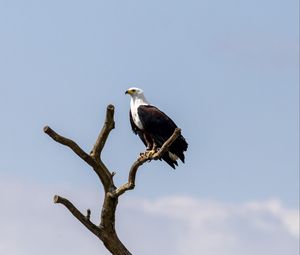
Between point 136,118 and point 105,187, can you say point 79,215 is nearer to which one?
point 105,187

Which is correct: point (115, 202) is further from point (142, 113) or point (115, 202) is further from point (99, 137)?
point (142, 113)

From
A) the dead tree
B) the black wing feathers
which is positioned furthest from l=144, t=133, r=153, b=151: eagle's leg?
the dead tree

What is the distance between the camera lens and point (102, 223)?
50.5 ft

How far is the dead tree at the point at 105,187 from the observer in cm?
1475

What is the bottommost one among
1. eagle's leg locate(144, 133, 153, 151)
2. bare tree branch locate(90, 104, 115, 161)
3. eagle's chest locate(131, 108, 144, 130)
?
bare tree branch locate(90, 104, 115, 161)

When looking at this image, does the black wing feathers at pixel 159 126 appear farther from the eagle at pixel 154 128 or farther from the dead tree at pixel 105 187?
the dead tree at pixel 105 187

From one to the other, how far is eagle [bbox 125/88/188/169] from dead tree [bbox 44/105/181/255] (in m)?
3.34

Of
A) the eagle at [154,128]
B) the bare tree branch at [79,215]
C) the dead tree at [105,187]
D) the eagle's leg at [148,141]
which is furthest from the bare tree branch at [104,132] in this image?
the eagle's leg at [148,141]

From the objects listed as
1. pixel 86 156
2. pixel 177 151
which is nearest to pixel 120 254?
pixel 86 156

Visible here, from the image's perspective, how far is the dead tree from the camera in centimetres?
1475

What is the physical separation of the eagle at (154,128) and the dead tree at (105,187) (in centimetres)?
334

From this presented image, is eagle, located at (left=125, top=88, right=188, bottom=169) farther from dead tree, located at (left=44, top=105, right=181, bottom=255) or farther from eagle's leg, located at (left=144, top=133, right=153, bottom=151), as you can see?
dead tree, located at (left=44, top=105, right=181, bottom=255)

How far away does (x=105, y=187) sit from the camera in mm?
15273

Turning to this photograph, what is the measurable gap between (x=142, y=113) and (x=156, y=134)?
0.56 metres
